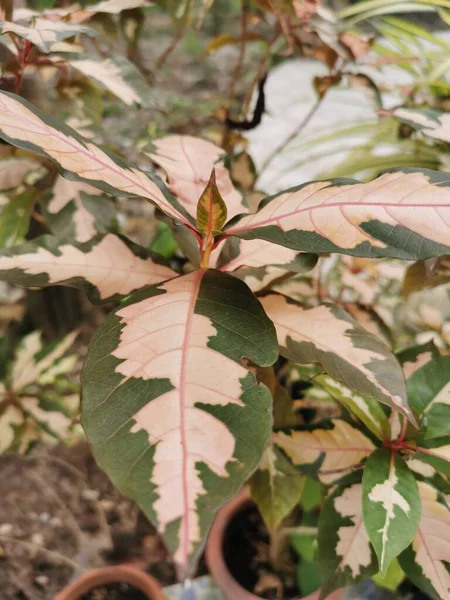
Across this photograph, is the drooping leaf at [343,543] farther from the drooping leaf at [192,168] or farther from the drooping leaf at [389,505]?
the drooping leaf at [192,168]

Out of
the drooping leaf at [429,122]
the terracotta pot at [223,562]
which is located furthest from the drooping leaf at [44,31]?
the terracotta pot at [223,562]

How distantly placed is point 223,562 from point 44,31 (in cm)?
96

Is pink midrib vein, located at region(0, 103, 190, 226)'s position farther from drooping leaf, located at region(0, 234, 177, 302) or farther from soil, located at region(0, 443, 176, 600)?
soil, located at region(0, 443, 176, 600)

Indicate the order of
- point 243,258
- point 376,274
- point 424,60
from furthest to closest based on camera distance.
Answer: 1. point 424,60
2. point 376,274
3. point 243,258

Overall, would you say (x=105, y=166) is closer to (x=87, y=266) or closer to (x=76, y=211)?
(x=87, y=266)

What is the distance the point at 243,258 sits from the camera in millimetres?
605

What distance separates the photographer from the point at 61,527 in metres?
1.26

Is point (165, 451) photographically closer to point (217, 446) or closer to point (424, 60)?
point (217, 446)

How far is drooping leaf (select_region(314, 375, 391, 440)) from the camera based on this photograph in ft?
2.07

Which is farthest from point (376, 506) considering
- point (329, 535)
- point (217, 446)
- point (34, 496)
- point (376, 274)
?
point (34, 496)

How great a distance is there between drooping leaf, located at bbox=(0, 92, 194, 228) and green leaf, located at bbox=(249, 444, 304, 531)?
0.37 m

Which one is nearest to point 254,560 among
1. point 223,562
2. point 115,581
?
point 223,562

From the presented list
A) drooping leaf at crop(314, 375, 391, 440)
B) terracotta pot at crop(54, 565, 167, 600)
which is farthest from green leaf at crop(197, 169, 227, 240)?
terracotta pot at crop(54, 565, 167, 600)

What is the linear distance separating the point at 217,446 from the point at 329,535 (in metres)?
0.33
